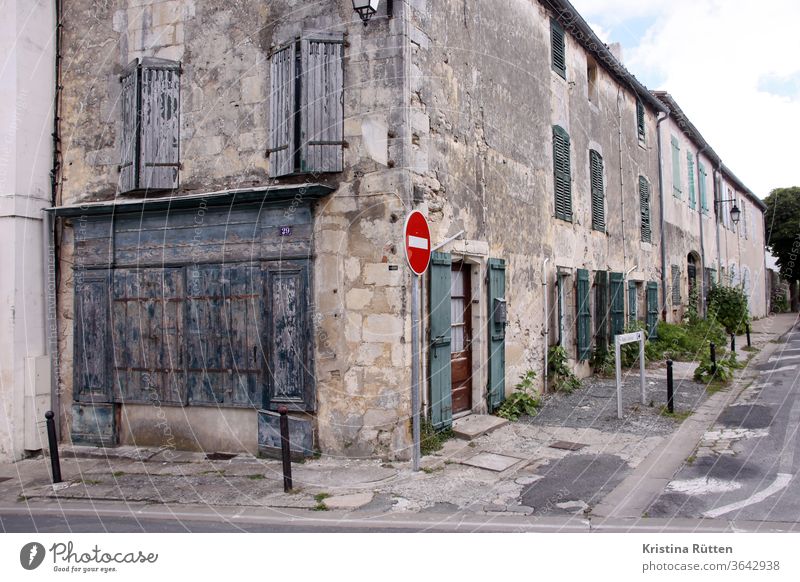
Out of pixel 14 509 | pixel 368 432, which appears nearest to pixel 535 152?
pixel 368 432

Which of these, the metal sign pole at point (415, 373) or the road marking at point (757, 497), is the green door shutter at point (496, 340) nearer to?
the metal sign pole at point (415, 373)

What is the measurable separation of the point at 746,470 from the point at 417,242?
12.5 ft

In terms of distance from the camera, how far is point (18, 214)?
7707mm

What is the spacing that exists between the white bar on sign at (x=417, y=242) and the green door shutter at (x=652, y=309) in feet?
34.6

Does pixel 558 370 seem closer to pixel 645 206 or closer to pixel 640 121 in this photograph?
pixel 645 206

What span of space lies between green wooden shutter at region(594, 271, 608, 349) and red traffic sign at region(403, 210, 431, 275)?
7.10 metres

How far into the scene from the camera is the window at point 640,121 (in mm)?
Result: 15508

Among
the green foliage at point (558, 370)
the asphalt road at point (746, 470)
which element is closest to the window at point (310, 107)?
the asphalt road at point (746, 470)

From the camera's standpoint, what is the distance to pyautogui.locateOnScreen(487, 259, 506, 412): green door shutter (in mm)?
8360

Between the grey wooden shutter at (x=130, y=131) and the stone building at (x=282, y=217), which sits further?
the grey wooden shutter at (x=130, y=131)

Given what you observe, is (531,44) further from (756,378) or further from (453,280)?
(756,378)

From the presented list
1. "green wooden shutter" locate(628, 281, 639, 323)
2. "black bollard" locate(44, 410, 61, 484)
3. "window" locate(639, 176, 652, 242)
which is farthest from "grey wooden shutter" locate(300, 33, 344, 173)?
"window" locate(639, 176, 652, 242)

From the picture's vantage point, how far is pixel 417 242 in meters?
5.95

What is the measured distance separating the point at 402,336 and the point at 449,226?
1674mm
